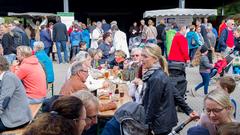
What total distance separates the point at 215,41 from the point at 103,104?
13.4 metres

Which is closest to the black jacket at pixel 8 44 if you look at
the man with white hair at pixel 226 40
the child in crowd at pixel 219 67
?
the child in crowd at pixel 219 67

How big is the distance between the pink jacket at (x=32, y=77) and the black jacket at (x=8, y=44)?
4.98 meters

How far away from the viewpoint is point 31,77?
648 centimetres

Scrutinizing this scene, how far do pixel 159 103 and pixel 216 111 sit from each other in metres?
1.30

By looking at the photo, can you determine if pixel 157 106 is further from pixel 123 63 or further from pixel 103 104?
pixel 123 63

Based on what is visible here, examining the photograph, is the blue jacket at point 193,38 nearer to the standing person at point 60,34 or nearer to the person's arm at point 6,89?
the standing person at point 60,34

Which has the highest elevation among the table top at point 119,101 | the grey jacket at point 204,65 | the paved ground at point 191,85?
the grey jacket at point 204,65

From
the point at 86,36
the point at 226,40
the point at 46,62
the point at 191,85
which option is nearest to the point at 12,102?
the point at 46,62

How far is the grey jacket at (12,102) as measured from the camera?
16.4 ft

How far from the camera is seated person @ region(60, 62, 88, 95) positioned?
5055 mm

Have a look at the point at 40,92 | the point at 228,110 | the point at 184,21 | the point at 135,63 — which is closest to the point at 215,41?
the point at 184,21

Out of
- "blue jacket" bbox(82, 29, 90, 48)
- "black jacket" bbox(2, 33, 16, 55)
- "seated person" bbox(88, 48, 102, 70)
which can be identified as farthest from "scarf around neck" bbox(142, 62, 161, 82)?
"blue jacket" bbox(82, 29, 90, 48)

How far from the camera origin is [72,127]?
2.29m

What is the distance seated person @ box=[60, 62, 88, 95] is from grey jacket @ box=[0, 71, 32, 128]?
506 millimetres
